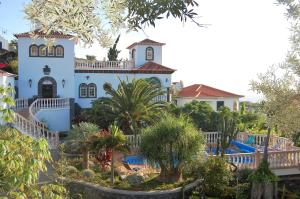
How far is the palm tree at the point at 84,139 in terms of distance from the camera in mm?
16047

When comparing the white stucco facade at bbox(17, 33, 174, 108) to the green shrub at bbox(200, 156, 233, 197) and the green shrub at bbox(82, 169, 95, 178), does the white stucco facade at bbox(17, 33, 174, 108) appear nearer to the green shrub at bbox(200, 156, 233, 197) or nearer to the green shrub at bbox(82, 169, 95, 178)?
the green shrub at bbox(82, 169, 95, 178)

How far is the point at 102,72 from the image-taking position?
2927 centimetres

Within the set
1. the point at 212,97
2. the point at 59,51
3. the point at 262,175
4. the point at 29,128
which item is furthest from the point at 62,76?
the point at 262,175

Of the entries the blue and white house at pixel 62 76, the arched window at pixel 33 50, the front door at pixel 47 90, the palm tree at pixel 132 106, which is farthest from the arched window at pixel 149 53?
the arched window at pixel 33 50

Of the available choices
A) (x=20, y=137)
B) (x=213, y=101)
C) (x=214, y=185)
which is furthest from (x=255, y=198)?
(x=213, y=101)

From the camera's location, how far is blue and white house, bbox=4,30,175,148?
1025 inches

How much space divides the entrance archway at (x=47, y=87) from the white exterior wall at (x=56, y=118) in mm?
1804

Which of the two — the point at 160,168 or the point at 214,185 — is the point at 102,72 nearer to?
the point at 160,168

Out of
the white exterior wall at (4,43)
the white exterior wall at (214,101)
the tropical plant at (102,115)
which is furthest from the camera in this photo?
the white exterior wall at (4,43)

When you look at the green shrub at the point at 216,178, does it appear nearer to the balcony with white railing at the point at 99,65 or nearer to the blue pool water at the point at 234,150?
the blue pool water at the point at 234,150

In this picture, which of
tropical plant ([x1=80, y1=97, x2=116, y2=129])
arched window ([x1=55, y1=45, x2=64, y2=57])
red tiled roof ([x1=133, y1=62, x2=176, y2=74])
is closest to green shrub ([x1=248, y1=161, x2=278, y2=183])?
tropical plant ([x1=80, y1=97, x2=116, y2=129])

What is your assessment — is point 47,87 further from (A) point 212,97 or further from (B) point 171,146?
(B) point 171,146

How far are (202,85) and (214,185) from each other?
2518 cm

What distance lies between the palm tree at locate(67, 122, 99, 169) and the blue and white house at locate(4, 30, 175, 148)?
5.96m
